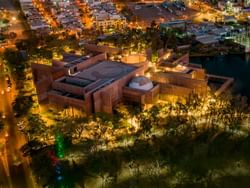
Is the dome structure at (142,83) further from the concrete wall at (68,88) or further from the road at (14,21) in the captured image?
the road at (14,21)

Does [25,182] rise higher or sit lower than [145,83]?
lower

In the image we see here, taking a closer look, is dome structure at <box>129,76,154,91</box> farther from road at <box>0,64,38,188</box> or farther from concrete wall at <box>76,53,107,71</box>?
road at <box>0,64,38,188</box>

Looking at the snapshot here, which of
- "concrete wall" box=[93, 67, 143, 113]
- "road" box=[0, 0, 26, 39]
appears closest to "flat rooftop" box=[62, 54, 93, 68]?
"concrete wall" box=[93, 67, 143, 113]

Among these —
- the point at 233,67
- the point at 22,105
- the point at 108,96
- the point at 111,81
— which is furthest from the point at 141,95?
the point at 233,67

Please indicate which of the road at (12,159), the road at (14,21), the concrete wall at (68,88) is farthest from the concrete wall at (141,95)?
the road at (14,21)

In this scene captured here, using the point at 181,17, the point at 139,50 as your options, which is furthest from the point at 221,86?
the point at 181,17

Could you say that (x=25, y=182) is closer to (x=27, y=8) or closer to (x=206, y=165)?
(x=206, y=165)

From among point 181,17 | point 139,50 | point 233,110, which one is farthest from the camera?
point 181,17
